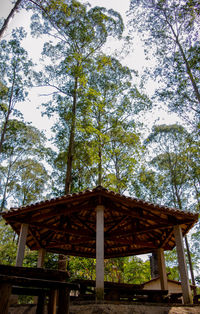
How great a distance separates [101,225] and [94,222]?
3.26 m

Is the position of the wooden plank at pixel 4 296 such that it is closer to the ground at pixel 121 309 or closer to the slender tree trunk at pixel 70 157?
the ground at pixel 121 309

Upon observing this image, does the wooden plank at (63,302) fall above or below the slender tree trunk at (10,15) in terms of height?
below

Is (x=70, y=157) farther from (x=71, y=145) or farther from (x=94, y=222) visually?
(x=94, y=222)

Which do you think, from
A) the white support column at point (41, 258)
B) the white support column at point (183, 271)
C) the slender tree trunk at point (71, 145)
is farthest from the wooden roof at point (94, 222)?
the slender tree trunk at point (71, 145)

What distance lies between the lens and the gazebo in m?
5.94

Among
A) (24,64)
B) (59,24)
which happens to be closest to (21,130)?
(24,64)

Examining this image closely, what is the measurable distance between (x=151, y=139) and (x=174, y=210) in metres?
15.6

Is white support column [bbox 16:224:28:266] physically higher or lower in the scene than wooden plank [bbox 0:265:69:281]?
higher

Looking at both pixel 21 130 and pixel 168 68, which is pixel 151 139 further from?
pixel 21 130

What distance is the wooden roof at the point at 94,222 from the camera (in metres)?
6.19

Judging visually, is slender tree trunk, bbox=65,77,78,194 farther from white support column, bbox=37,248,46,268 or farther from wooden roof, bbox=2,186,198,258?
white support column, bbox=37,248,46,268

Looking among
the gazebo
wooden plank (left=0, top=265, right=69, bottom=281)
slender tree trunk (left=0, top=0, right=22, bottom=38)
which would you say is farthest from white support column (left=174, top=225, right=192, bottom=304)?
slender tree trunk (left=0, top=0, right=22, bottom=38)

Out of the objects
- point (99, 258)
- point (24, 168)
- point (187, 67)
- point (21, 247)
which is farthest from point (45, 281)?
point (24, 168)

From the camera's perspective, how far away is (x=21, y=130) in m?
18.2
